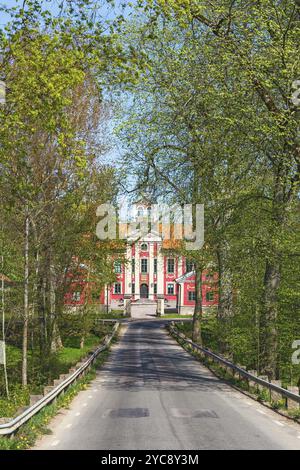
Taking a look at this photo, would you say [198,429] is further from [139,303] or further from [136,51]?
[139,303]

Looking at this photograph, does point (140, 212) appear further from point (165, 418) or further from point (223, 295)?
point (165, 418)

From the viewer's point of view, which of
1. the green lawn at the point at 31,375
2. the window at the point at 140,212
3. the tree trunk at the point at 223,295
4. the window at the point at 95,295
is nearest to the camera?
the green lawn at the point at 31,375

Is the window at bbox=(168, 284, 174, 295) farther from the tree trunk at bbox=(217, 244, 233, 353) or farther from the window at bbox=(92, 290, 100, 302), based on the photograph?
the tree trunk at bbox=(217, 244, 233, 353)

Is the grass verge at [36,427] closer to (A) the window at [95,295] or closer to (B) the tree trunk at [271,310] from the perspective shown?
(B) the tree trunk at [271,310]

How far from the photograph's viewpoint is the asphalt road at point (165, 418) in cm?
1236

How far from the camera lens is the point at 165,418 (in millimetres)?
15719

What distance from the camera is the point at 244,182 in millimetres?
26734

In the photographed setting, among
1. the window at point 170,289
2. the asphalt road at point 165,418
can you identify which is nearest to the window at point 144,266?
the window at point 170,289

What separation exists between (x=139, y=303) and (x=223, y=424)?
95.6m

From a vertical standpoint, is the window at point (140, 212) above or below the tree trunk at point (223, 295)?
above

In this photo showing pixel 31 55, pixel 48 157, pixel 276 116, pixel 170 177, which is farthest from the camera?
pixel 170 177

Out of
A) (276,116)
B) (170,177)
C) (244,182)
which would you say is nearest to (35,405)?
(276,116)

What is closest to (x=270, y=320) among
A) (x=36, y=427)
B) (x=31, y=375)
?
(x=31, y=375)

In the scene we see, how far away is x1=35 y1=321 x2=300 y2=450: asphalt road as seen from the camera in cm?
1236
